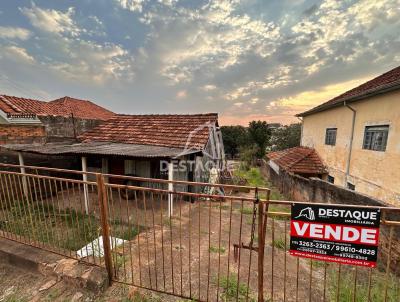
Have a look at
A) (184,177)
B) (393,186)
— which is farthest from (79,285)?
(393,186)

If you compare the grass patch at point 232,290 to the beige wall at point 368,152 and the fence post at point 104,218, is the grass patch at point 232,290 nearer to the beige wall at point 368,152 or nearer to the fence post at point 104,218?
the fence post at point 104,218

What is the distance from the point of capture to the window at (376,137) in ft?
25.1

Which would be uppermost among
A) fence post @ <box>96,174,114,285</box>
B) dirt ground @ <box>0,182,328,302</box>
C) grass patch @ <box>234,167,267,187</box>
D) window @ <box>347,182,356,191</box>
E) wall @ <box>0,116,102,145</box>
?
wall @ <box>0,116,102,145</box>

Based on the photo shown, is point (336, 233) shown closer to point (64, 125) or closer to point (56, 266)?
point (56, 266)

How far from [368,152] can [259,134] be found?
19640 millimetres

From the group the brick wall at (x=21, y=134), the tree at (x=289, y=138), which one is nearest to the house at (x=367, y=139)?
the brick wall at (x=21, y=134)

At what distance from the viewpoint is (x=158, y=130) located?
11.0 meters

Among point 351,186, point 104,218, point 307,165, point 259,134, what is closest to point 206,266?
point 104,218

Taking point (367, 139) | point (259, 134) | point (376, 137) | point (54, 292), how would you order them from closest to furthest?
1. point (54, 292)
2. point (376, 137)
3. point (367, 139)
4. point (259, 134)

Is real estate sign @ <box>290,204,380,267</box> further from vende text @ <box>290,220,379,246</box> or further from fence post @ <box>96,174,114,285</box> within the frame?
fence post @ <box>96,174,114,285</box>

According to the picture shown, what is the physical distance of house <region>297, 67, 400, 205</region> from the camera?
7.20 meters

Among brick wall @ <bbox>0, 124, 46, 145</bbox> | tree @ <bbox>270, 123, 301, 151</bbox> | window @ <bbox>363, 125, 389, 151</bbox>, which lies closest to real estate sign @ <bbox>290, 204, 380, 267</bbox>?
window @ <bbox>363, 125, 389, 151</bbox>

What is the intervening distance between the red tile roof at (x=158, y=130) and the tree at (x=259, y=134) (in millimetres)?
18061

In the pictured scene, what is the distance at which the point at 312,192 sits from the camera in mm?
8656
